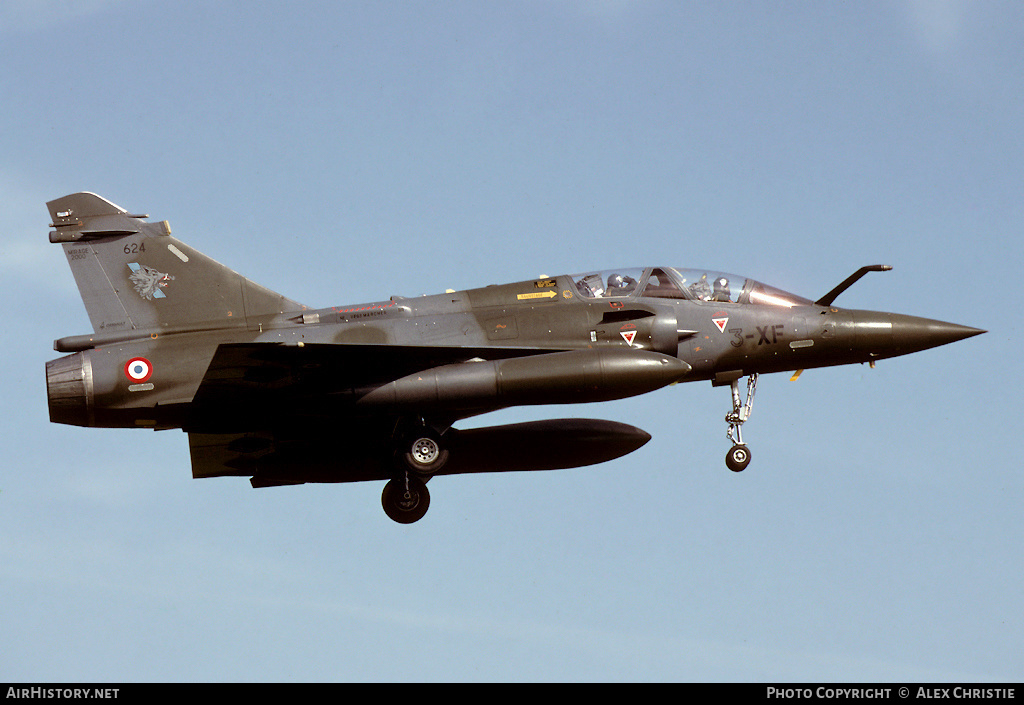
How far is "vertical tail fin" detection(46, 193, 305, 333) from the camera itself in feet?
65.0

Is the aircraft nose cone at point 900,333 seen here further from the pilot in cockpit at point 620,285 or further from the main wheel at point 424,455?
the main wheel at point 424,455

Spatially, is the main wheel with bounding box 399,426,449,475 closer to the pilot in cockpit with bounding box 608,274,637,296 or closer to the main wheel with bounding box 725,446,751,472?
the pilot in cockpit with bounding box 608,274,637,296

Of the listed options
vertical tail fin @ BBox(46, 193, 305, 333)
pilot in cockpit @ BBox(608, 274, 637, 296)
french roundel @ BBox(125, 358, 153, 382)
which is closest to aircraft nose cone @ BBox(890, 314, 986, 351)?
pilot in cockpit @ BBox(608, 274, 637, 296)

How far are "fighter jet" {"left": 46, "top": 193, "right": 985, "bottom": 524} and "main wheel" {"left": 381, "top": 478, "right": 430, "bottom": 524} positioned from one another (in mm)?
33

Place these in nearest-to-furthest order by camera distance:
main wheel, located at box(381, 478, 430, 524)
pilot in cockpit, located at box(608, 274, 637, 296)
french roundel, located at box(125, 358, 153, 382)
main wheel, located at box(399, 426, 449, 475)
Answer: french roundel, located at box(125, 358, 153, 382) < main wheel, located at box(399, 426, 449, 475) < pilot in cockpit, located at box(608, 274, 637, 296) < main wheel, located at box(381, 478, 430, 524)

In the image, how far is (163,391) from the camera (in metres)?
19.0

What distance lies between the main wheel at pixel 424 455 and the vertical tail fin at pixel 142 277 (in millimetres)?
2967

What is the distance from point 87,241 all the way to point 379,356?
523 centimetres

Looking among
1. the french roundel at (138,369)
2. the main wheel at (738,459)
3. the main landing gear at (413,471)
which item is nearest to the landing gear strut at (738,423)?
the main wheel at (738,459)

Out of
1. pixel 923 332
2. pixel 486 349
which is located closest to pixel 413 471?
pixel 486 349

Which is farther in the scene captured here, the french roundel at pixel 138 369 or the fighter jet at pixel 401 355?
the french roundel at pixel 138 369

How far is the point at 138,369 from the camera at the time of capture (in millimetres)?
19016

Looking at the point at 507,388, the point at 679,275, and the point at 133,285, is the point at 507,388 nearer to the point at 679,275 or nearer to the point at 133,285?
the point at 679,275

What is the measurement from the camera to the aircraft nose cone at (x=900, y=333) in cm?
2045
